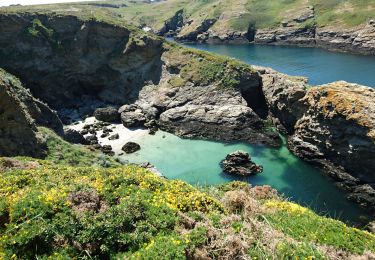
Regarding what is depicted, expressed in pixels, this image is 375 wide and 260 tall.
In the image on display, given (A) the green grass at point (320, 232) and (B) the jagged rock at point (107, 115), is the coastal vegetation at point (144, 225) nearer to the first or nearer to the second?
(A) the green grass at point (320, 232)

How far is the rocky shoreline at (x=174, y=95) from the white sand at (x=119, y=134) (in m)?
1.25

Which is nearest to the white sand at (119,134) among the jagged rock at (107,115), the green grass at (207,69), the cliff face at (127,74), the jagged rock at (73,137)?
the jagged rock at (107,115)

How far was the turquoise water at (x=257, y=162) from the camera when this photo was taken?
52.2 m

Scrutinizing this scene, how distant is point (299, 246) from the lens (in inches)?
654

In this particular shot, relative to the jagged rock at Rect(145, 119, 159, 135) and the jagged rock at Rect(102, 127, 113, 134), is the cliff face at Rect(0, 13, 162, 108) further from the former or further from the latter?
the jagged rock at Rect(102, 127, 113, 134)

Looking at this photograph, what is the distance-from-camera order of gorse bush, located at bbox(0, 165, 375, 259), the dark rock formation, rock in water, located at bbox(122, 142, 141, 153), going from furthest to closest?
1. the dark rock formation
2. rock in water, located at bbox(122, 142, 141, 153)
3. gorse bush, located at bbox(0, 165, 375, 259)

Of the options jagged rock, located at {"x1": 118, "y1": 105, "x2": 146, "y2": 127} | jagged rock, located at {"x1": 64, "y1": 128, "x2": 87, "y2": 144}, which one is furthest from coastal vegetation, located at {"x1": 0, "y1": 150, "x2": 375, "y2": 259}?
jagged rock, located at {"x1": 118, "y1": 105, "x2": 146, "y2": 127}

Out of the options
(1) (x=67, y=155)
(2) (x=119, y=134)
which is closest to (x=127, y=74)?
(2) (x=119, y=134)

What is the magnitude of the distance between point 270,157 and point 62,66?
197ft

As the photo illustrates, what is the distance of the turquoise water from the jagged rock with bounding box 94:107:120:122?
1306 cm

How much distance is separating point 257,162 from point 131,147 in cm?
2282

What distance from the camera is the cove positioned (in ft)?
366

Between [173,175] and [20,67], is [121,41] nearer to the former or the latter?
[20,67]

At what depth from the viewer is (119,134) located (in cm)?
7606
